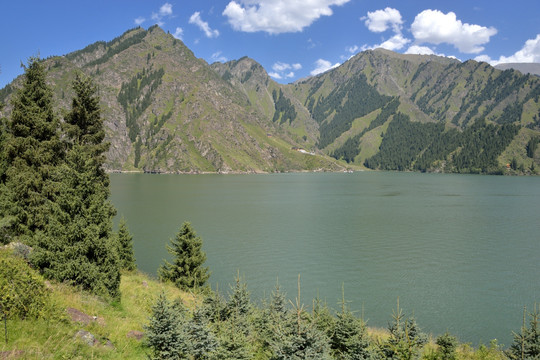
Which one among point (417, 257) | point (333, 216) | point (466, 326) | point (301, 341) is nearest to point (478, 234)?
point (417, 257)

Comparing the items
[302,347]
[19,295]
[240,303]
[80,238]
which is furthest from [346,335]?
[80,238]

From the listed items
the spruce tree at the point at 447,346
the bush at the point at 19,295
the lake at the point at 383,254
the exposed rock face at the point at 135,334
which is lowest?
the lake at the point at 383,254

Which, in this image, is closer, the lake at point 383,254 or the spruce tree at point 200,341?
the spruce tree at point 200,341

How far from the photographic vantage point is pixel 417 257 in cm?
5606

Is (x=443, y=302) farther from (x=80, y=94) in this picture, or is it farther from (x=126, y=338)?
(x=80, y=94)

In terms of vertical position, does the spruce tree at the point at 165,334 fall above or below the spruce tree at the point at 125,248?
above

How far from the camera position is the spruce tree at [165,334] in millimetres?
12484

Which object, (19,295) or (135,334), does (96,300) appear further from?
(19,295)

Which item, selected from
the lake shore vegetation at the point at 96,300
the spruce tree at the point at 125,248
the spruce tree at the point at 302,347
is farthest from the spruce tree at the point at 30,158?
the spruce tree at the point at 302,347

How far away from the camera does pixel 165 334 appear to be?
12883mm

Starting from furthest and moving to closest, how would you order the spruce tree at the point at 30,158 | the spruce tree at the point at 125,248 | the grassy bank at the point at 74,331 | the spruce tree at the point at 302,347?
1. the spruce tree at the point at 125,248
2. the spruce tree at the point at 30,158
3. the spruce tree at the point at 302,347
4. the grassy bank at the point at 74,331

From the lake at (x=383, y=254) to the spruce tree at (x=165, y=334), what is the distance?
11.0 metres

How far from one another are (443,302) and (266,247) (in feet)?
107

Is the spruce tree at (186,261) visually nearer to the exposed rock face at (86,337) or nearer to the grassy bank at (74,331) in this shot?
the grassy bank at (74,331)
